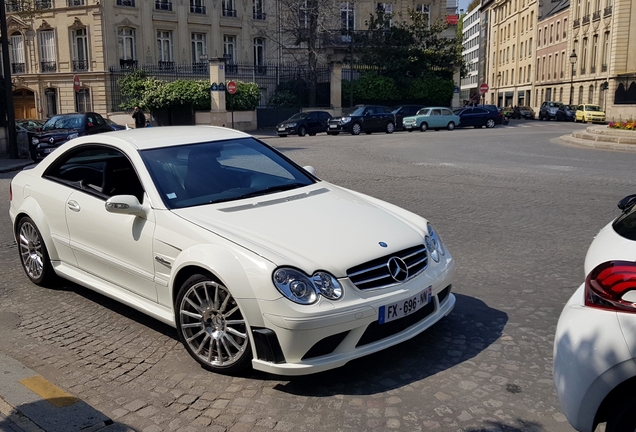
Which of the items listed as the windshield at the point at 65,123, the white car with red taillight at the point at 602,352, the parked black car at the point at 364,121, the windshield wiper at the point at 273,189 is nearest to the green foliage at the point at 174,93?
the parked black car at the point at 364,121

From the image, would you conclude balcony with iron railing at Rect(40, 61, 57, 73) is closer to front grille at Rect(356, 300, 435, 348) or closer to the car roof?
the car roof

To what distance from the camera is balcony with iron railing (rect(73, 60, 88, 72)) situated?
1791 inches

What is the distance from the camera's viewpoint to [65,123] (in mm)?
22719

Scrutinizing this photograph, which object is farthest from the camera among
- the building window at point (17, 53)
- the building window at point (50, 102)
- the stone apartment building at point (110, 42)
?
the building window at point (17, 53)

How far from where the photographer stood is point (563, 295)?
5910mm

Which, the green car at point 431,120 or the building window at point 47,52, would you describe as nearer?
the green car at point 431,120

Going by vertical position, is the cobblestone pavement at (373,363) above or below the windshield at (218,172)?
below

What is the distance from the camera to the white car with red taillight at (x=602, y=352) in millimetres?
2857

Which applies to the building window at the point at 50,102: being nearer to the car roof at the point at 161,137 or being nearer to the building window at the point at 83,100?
the building window at the point at 83,100

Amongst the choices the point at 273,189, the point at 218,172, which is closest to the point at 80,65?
the point at 218,172

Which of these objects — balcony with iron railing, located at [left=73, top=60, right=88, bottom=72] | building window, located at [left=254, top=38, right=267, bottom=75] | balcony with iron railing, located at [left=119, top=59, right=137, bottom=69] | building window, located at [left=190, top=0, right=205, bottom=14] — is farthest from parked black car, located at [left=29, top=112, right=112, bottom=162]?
building window, located at [left=254, top=38, right=267, bottom=75]

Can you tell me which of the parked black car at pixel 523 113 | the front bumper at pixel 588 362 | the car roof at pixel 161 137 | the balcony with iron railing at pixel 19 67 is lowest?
the parked black car at pixel 523 113

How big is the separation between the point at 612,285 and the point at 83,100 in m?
46.9

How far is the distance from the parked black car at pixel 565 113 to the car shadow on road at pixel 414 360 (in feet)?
180
